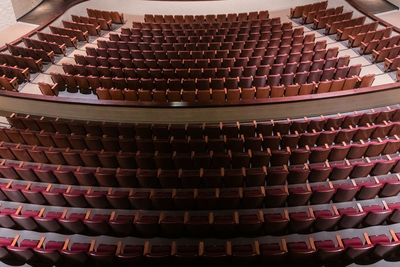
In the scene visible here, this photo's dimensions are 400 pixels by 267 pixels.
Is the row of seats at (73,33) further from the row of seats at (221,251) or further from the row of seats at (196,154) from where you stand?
the row of seats at (221,251)

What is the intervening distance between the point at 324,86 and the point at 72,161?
0.70 metres

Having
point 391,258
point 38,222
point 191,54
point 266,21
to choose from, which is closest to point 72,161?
point 38,222

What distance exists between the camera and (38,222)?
22.0 inches

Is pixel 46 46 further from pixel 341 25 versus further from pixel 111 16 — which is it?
pixel 341 25

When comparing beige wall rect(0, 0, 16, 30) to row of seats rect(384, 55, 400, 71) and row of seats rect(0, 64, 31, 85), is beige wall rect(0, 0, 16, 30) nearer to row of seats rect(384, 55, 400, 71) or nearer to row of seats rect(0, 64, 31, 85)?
row of seats rect(0, 64, 31, 85)

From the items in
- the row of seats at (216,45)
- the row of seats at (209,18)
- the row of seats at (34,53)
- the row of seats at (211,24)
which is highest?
the row of seats at (34,53)

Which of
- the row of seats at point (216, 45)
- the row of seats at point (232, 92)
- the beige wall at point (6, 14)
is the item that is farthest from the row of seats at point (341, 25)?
the beige wall at point (6, 14)

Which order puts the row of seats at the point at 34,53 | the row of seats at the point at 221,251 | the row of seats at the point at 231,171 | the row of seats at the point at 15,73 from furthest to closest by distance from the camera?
1. the row of seats at the point at 34,53
2. the row of seats at the point at 15,73
3. the row of seats at the point at 231,171
4. the row of seats at the point at 221,251

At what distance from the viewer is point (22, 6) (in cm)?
147

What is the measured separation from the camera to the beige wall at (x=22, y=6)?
143 centimetres

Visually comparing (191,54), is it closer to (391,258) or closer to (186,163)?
(186,163)

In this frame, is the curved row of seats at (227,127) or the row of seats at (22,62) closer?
the curved row of seats at (227,127)

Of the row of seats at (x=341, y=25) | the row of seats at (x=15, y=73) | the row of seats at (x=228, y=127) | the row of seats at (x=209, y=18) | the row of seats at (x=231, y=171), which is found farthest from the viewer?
the row of seats at (x=209, y=18)

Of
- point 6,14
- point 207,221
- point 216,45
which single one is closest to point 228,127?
point 207,221
